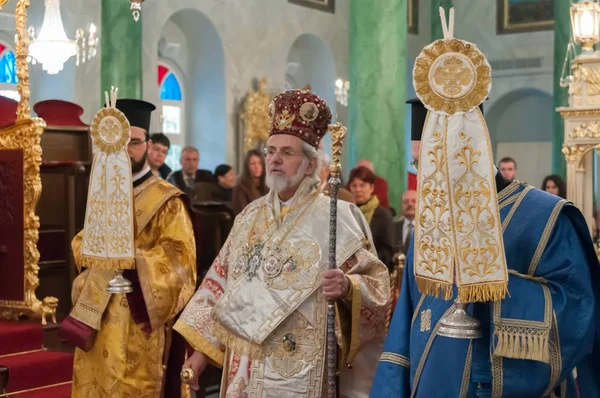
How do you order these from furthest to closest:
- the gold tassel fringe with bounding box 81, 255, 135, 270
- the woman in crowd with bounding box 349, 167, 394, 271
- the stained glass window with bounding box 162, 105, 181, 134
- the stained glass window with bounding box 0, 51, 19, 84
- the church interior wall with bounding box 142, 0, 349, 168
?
the stained glass window with bounding box 162, 105, 181, 134 → the church interior wall with bounding box 142, 0, 349, 168 → the stained glass window with bounding box 0, 51, 19, 84 → the woman in crowd with bounding box 349, 167, 394, 271 → the gold tassel fringe with bounding box 81, 255, 135, 270

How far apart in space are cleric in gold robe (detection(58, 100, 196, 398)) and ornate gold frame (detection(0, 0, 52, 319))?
5.10 feet

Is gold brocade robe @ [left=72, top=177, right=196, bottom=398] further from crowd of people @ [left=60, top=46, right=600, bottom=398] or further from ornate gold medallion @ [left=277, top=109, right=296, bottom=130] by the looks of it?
ornate gold medallion @ [left=277, top=109, right=296, bottom=130]

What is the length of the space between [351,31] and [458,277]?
844cm

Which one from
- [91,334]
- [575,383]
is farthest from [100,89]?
[575,383]

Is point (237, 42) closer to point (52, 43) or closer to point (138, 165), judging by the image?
point (52, 43)

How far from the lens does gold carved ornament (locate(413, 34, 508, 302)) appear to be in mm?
2721

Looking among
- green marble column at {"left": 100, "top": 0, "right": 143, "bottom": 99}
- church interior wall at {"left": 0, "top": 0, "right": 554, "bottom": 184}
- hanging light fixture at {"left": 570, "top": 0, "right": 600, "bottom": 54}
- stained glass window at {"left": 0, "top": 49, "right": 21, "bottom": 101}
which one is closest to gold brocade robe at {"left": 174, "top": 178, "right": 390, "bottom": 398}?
hanging light fixture at {"left": 570, "top": 0, "right": 600, "bottom": 54}

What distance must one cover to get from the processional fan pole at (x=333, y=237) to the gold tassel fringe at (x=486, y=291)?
84cm

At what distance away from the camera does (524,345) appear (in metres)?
2.76

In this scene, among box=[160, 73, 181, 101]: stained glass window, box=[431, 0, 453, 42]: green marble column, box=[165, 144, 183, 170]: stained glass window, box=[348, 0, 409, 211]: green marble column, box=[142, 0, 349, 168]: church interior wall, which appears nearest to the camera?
box=[348, 0, 409, 211]: green marble column

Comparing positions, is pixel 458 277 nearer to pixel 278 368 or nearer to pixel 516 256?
pixel 516 256

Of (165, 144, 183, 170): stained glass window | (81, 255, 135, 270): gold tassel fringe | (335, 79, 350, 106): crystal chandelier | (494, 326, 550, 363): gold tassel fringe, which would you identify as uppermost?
(335, 79, 350, 106): crystal chandelier

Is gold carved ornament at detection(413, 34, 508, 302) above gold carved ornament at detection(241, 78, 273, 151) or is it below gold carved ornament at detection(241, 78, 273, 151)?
below

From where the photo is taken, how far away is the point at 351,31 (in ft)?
35.8
